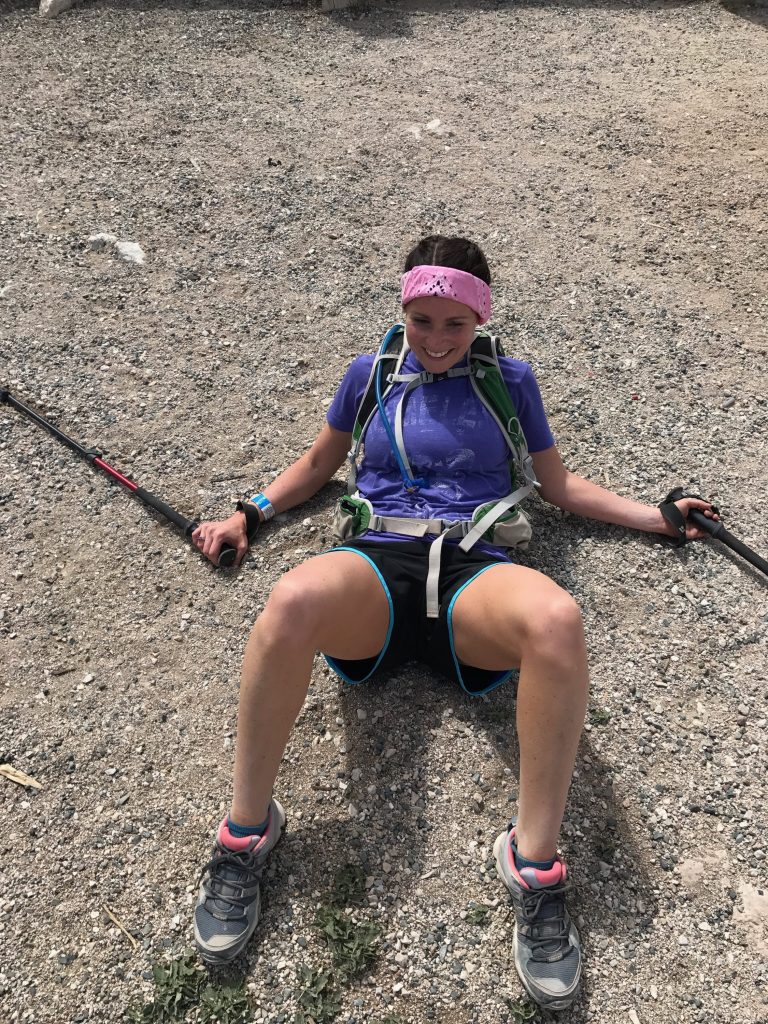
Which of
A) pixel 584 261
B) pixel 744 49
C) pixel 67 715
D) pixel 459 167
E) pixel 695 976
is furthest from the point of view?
pixel 744 49

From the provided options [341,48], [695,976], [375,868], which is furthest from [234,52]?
[695,976]

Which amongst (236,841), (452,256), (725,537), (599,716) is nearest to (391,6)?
(452,256)

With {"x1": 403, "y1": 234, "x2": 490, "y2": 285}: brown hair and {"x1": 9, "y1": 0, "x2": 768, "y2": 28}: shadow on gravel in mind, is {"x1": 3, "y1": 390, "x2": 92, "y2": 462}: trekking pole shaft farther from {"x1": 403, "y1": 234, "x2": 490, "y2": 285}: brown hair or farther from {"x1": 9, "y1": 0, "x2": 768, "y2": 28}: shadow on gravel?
{"x1": 9, "y1": 0, "x2": 768, "y2": 28}: shadow on gravel

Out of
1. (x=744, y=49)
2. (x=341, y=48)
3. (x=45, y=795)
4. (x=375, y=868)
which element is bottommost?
(x=45, y=795)

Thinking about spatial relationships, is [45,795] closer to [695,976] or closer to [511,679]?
[511,679]

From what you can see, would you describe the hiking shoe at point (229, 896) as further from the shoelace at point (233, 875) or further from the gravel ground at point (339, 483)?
the gravel ground at point (339, 483)

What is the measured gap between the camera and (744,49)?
398 inches

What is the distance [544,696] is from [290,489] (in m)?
1.99

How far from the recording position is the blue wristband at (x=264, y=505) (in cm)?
441

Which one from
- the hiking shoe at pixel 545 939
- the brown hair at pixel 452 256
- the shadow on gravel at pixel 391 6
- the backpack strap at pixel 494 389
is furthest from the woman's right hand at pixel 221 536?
the shadow on gravel at pixel 391 6

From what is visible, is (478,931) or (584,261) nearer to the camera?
(478,931)

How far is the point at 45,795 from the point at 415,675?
1.78 m

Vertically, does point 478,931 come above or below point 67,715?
above

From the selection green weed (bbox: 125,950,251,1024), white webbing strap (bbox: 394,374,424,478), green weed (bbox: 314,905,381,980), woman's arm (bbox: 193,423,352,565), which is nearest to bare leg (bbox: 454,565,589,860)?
green weed (bbox: 314,905,381,980)
